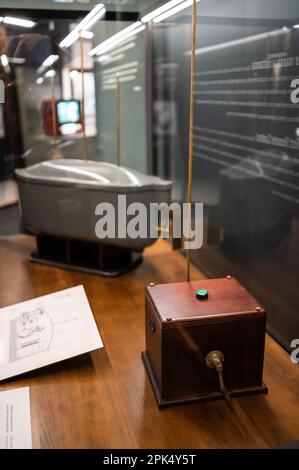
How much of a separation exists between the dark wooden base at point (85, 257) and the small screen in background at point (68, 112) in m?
0.40

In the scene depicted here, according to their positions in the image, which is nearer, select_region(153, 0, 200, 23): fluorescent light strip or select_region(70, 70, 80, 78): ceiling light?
select_region(153, 0, 200, 23): fluorescent light strip

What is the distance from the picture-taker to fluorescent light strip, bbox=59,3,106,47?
138 cm

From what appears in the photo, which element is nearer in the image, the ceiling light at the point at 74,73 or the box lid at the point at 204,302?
the box lid at the point at 204,302

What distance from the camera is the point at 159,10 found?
1.29 metres

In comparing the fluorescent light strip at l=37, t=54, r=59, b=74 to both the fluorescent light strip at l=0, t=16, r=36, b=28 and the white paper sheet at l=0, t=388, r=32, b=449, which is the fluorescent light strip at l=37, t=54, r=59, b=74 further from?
the white paper sheet at l=0, t=388, r=32, b=449

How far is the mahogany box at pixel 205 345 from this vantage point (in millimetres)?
774

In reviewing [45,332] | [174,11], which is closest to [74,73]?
[174,11]

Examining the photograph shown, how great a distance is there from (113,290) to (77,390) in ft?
1.50

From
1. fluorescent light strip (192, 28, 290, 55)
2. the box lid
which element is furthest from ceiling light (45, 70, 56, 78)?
the box lid

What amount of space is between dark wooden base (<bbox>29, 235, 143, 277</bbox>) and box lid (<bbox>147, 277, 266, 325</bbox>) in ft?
1.69

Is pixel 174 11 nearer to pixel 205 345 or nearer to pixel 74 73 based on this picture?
pixel 74 73

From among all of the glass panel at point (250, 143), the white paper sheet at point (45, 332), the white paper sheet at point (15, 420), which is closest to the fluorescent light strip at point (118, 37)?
the glass panel at point (250, 143)

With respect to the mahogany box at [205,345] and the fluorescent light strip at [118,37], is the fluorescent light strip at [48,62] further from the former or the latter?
the mahogany box at [205,345]

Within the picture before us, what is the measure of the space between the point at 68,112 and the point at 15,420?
3.41ft
